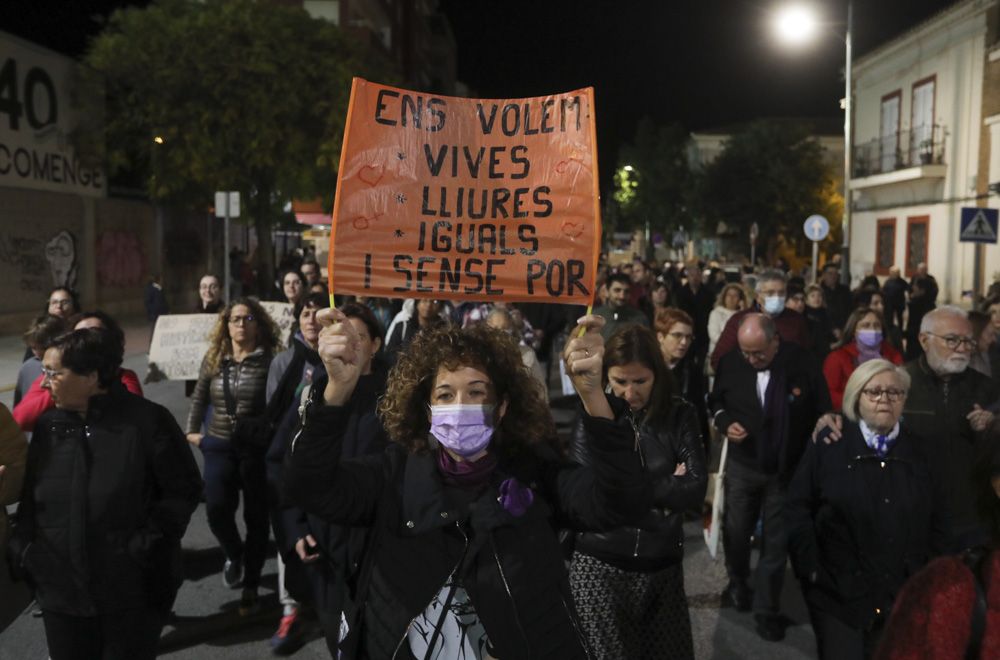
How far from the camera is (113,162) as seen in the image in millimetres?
25875

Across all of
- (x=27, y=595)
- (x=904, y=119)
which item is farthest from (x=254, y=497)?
(x=904, y=119)

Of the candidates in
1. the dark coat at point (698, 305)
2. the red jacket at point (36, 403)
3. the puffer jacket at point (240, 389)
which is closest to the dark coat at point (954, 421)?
the puffer jacket at point (240, 389)

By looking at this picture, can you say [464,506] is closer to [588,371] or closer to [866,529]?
[588,371]

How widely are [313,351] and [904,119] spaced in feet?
104

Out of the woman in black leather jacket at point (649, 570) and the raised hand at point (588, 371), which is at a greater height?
the raised hand at point (588, 371)

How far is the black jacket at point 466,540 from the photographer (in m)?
2.65

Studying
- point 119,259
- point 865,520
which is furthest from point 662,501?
point 119,259

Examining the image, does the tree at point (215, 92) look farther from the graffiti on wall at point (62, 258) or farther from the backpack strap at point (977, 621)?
the backpack strap at point (977, 621)

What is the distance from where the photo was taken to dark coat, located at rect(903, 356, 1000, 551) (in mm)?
4801

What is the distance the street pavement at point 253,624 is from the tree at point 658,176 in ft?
213

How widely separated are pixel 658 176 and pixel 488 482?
2942 inches

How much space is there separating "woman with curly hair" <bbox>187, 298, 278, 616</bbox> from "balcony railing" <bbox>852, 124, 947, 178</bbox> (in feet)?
93.9

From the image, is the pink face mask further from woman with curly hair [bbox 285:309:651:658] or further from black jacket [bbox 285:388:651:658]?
black jacket [bbox 285:388:651:658]

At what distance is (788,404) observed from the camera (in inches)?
226
